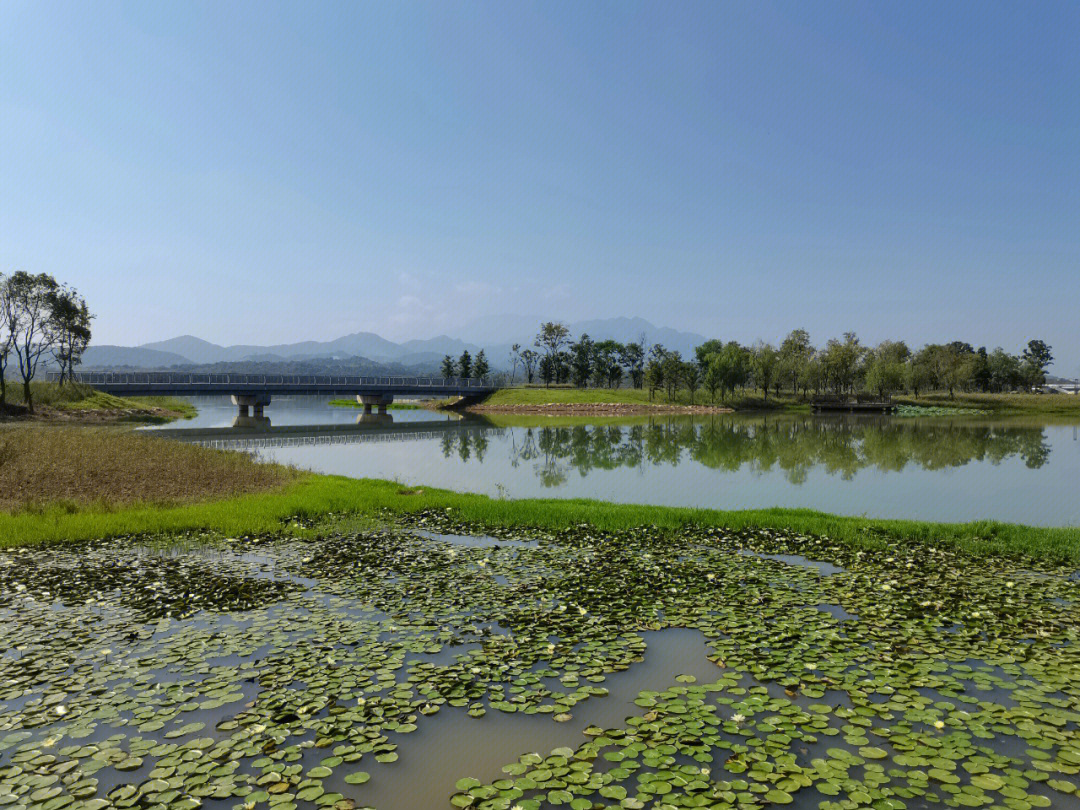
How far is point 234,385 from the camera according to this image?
233 ft

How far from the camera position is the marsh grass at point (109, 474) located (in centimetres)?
1648

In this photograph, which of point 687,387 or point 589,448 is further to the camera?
point 687,387

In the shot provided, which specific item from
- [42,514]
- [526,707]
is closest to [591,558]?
[526,707]

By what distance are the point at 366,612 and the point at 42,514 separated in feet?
34.1

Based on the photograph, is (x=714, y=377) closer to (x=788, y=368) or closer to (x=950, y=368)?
(x=788, y=368)

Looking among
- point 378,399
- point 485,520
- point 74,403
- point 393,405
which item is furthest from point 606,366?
point 485,520

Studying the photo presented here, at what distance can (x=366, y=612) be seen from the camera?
9125 millimetres

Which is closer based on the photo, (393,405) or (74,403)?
(74,403)

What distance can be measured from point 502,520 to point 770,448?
28.0 m

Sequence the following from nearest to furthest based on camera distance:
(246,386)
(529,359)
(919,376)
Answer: (246,386), (919,376), (529,359)

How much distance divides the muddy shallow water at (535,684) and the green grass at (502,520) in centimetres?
196

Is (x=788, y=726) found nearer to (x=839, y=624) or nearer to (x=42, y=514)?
(x=839, y=624)

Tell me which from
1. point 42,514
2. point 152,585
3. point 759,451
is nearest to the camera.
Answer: point 152,585

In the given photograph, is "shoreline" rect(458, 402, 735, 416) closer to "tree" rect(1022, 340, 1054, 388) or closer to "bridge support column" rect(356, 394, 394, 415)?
"bridge support column" rect(356, 394, 394, 415)
